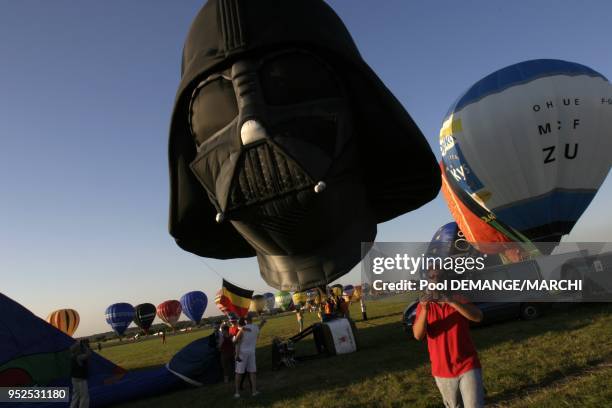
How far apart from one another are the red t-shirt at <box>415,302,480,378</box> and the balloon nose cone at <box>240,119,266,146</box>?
2.18 metres

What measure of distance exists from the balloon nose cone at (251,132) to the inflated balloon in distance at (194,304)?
5085cm

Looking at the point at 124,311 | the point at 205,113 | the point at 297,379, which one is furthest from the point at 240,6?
the point at 124,311

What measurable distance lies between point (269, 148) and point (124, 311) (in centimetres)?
5199

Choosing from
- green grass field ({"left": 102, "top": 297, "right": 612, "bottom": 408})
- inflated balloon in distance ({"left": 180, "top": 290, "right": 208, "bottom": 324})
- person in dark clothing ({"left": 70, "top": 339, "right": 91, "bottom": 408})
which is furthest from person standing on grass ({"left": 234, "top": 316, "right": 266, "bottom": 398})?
inflated balloon in distance ({"left": 180, "top": 290, "right": 208, "bottom": 324})

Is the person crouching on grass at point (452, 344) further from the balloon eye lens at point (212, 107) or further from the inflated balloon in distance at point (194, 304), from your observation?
the inflated balloon in distance at point (194, 304)

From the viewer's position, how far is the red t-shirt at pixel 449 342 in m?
2.77

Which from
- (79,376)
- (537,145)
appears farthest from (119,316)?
(537,145)

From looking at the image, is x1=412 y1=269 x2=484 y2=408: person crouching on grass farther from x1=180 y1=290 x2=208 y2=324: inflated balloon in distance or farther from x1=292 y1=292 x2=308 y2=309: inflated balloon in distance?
x1=180 y1=290 x2=208 y2=324: inflated balloon in distance

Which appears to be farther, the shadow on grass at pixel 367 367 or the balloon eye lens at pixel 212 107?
the shadow on grass at pixel 367 367

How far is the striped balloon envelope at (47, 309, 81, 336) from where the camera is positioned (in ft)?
111

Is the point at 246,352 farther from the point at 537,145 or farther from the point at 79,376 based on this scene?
the point at 537,145

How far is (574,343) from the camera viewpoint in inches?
270

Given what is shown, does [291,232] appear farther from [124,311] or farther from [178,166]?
[124,311]

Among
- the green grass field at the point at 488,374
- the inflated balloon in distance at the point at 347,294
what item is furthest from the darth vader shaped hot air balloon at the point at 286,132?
the inflated balloon in distance at the point at 347,294
